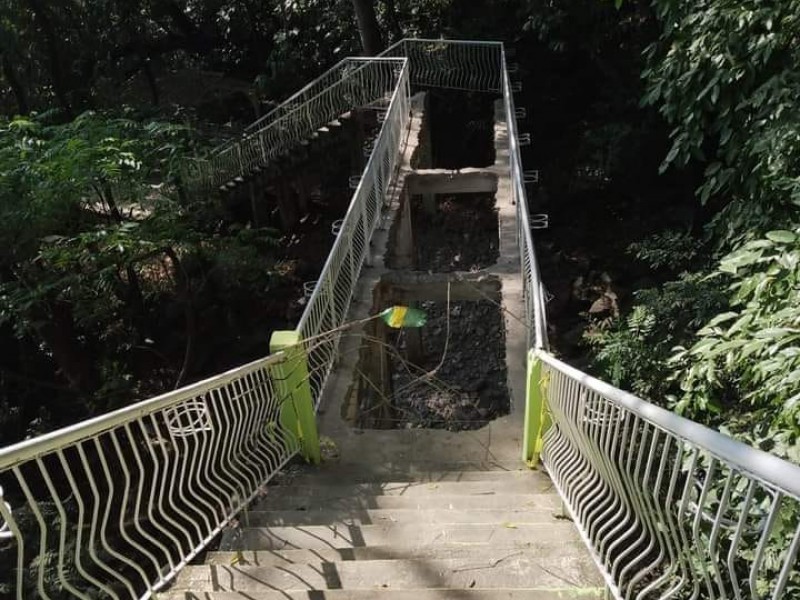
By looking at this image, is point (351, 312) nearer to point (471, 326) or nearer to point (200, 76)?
point (471, 326)

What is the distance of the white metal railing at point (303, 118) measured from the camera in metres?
10.8

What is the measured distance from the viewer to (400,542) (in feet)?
10.1

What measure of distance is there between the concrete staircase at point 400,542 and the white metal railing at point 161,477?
196mm

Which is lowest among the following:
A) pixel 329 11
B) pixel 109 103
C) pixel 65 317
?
pixel 65 317

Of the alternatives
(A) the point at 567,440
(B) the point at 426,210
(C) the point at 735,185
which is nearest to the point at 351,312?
(A) the point at 567,440

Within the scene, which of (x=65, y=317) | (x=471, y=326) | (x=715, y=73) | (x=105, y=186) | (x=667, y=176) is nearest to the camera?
(x=715, y=73)

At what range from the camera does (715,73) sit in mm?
4289

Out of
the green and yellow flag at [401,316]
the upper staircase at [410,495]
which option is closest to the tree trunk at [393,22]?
the upper staircase at [410,495]

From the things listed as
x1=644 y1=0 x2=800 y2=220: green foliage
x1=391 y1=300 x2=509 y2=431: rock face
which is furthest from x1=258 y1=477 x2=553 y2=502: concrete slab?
x1=391 y1=300 x2=509 y2=431: rock face

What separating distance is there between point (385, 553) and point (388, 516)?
1.33 ft

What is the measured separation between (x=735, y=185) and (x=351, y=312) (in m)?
3.56

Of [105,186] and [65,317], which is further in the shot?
[65,317]

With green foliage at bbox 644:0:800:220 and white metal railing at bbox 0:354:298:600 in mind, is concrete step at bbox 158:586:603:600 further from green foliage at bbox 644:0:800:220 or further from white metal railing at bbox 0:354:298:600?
green foliage at bbox 644:0:800:220

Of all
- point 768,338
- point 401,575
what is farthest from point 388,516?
point 768,338
